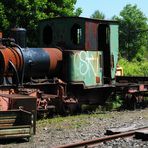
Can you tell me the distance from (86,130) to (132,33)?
55763mm

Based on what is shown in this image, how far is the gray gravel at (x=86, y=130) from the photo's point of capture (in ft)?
31.6

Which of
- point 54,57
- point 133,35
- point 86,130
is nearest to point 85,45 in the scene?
point 54,57

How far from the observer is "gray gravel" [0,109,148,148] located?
9.64 meters

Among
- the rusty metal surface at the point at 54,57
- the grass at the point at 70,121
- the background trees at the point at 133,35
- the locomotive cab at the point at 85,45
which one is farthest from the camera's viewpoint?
the background trees at the point at 133,35

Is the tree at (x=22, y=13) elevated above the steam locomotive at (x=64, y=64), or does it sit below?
above

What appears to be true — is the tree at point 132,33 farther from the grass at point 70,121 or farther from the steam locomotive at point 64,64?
the grass at point 70,121

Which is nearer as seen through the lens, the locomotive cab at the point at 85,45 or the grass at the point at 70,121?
the grass at the point at 70,121

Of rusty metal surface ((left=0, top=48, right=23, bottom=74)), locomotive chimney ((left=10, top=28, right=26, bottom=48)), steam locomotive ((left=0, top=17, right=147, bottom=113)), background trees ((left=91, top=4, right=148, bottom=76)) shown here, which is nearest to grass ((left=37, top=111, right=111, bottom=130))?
steam locomotive ((left=0, top=17, right=147, bottom=113))

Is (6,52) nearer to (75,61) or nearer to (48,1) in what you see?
(75,61)

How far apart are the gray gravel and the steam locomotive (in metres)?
0.84

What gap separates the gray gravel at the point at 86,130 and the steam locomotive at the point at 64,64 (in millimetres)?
839

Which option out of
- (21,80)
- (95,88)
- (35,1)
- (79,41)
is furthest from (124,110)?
(35,1)

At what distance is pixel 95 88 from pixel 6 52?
3.84 meters

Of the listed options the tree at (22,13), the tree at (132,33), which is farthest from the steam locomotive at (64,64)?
the tree at (132,33)
